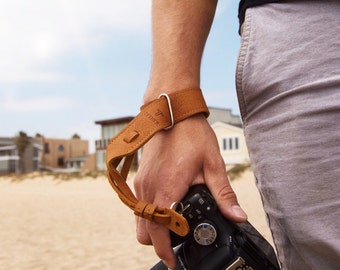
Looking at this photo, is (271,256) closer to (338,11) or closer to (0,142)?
(338,11)

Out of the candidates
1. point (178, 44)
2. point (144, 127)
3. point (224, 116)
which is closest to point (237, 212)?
point (144, 127)

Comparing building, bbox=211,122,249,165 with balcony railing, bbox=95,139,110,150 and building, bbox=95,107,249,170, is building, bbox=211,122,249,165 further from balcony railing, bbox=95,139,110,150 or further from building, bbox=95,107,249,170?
balcony railing, bbox=95,139,110,150

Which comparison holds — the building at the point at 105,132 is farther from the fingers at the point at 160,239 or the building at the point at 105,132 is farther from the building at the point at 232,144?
the fingers at the point at 160,239

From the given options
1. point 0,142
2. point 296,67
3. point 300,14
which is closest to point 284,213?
point 296,67

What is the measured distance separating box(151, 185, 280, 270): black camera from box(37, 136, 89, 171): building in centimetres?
5151

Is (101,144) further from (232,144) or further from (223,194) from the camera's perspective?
(223,194)

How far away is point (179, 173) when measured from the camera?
107 centimetres

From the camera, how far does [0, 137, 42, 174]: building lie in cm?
4627

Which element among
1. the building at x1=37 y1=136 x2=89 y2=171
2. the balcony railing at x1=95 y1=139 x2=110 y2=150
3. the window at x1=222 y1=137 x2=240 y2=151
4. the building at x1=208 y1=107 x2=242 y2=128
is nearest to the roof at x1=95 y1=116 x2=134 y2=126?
the balcony railing at x1=95 y1=139 x2=110 y2=150

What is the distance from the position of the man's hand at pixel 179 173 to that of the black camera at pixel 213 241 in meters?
0.02

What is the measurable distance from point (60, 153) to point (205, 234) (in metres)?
54.8

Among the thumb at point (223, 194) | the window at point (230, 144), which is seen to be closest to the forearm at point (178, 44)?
the thumb at point (223, 194)

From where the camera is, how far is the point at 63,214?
1316 centimetres

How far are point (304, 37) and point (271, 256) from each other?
53cm
